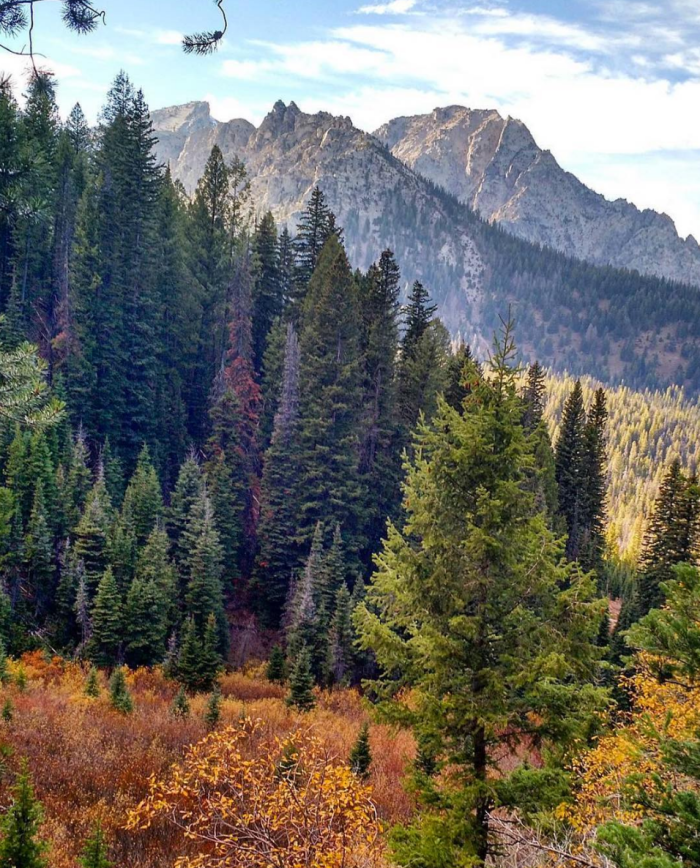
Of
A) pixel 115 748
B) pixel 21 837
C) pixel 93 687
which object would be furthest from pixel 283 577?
pixel 21 837

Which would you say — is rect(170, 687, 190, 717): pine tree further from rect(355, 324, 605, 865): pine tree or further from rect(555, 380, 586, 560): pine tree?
rect(555, 380, 586, 560): pine tree

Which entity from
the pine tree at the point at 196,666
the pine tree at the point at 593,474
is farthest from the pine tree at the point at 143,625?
the pine tree at the point at 593,474

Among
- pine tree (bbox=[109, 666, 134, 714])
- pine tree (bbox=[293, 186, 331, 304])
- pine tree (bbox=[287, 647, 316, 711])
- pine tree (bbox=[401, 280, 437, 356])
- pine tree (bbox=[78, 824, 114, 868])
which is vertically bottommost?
pine tree (bbox=[287, 647, 316, 711])

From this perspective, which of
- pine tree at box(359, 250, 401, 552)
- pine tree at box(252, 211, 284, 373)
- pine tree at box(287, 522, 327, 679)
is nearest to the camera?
pine tree at box(287, 522, 327, 679)

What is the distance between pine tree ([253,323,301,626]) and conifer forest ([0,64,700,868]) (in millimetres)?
200

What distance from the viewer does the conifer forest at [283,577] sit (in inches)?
306

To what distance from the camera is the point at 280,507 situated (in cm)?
3606

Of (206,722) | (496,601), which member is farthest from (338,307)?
(496,601)

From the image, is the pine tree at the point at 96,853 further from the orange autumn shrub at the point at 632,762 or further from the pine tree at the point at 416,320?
the pine tree at the point at 416,320

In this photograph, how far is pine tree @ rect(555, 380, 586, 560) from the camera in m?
50.9

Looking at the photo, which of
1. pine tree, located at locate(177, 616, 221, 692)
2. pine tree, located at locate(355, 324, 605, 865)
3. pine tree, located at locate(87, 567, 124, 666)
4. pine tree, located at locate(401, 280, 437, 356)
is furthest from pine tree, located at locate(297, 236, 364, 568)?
pine tree, located at locate(355, 324, 605, 865)

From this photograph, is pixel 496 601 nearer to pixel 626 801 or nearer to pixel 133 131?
pixel 626 801

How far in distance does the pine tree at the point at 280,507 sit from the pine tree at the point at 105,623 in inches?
476

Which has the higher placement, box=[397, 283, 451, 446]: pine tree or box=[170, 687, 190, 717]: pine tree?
box=[397, 283, 451, 446]: pine tree
